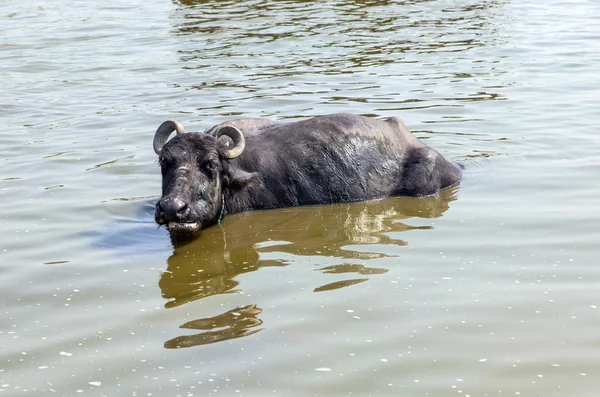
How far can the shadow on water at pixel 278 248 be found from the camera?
639cm

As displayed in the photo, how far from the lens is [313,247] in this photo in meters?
7.88

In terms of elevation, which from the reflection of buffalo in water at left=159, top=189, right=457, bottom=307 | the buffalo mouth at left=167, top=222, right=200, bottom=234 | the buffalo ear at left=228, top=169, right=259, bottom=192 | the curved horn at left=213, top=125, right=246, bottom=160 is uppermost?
the curved horn at left=213, top=125, right=246, bottom=160

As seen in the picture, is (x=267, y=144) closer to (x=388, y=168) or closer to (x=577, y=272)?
(x=388, y=168)

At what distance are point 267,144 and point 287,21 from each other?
1132 centimetres

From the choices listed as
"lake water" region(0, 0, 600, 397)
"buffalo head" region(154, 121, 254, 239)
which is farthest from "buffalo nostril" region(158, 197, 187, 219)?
"lake water" region(0, 0, 600, 397)

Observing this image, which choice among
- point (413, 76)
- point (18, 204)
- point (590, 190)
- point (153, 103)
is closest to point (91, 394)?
point (18, 204)

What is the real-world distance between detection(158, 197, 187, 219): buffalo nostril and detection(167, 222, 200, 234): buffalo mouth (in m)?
0.09

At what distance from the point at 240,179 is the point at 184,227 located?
1.02 metres

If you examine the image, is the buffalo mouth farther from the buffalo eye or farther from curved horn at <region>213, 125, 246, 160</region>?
curved horn at <region>213, 125, 246, 160</region>

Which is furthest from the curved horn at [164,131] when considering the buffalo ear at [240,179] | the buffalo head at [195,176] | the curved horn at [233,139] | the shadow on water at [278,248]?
the shadow on water at [278,248]

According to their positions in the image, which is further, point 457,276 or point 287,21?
point 287,21

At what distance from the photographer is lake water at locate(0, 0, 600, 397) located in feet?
18.2

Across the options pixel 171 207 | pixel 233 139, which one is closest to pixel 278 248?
pixel 171 207

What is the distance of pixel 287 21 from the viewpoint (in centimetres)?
2027
